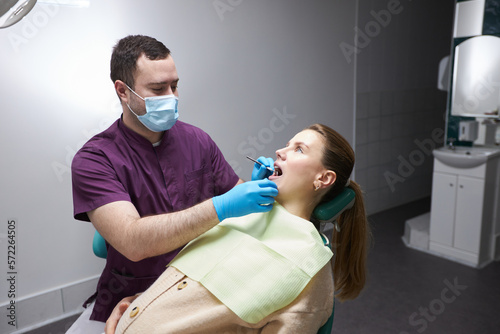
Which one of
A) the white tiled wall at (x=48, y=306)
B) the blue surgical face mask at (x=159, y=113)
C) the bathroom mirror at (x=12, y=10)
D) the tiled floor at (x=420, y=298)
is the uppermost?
the bathroom mirror at (x=12, y=10)

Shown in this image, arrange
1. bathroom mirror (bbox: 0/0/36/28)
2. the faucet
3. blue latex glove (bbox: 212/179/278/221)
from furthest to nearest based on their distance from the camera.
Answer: the faucet < blue latex glove (bbox: 212/179/278/221) < bathroom mirror (bbox: 0/0/36/28)

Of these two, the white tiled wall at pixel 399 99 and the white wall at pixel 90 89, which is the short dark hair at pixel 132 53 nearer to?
the white wall at pixel 90 89

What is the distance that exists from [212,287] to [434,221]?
275cm

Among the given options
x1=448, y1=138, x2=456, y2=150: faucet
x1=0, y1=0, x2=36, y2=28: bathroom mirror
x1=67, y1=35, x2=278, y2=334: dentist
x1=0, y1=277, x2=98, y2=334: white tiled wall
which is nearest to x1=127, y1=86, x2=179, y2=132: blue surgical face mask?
x1=67, y1=35, x2=278, y2=334: dentist

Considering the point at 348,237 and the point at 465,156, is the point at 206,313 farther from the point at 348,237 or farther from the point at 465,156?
the point at 465,156

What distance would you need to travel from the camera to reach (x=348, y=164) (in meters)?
1.39

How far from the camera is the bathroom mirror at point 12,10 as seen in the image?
102cm

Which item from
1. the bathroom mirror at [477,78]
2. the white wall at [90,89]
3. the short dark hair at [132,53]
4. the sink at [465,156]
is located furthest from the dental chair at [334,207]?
the bathroom mirror at [477,78]

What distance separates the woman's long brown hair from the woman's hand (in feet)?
2.47

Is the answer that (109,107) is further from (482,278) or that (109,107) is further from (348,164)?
(482,278)

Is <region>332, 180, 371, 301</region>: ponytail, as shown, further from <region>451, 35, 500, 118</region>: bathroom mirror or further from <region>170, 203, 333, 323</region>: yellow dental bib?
<region>451, 35, 500, 118</region>: bathroom mirror

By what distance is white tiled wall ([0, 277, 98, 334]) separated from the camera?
2.31 m

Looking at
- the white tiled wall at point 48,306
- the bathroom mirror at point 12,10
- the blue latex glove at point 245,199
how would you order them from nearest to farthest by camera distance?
the bathroom mirror at point 12,10 → the blue latex glove at point 245,199 → the white tiled wall at point 48,306

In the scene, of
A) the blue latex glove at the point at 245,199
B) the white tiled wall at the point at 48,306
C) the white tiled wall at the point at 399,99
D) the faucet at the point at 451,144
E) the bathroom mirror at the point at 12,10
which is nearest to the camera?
the bathroom mirror at the point at 12,10
